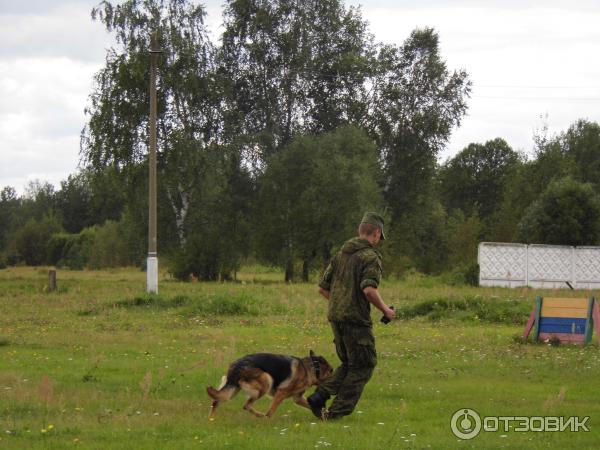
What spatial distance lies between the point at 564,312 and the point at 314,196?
26.3m

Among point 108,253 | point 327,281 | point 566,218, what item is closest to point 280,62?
point 566,218

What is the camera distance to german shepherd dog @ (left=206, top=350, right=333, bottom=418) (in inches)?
350

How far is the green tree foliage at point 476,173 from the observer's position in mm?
89500

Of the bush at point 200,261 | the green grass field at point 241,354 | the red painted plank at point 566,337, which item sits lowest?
the green grass field at point 241,354

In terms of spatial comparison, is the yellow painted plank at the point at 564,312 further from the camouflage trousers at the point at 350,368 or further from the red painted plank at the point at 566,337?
the camouflage trousers at the point at 350,368


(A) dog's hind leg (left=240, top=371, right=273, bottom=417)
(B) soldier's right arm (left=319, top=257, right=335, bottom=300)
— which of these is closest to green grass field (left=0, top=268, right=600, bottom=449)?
(A) dog's hind leg (left=240, top=371, right=273, bottom=417)

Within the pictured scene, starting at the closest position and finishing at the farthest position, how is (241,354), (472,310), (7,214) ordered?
(241,354) < (472,310) < (7,214)

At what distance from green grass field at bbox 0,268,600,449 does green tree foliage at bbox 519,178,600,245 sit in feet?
67.6

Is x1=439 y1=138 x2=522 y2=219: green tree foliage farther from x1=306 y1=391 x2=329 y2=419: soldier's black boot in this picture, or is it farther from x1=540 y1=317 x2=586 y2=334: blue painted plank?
x1=306 y1=391 x2=329 y2=419: soldier's black boot

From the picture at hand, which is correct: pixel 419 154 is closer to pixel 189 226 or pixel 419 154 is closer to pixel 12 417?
pixel 189 226

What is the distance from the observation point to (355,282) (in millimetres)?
9016

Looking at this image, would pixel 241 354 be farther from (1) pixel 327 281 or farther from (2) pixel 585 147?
(2) pixel 585 147

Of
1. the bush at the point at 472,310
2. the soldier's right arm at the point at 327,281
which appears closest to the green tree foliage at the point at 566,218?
the bush at the point at 472,310

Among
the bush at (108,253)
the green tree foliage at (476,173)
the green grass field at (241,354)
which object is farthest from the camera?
the green tree foliage at (476,173)
